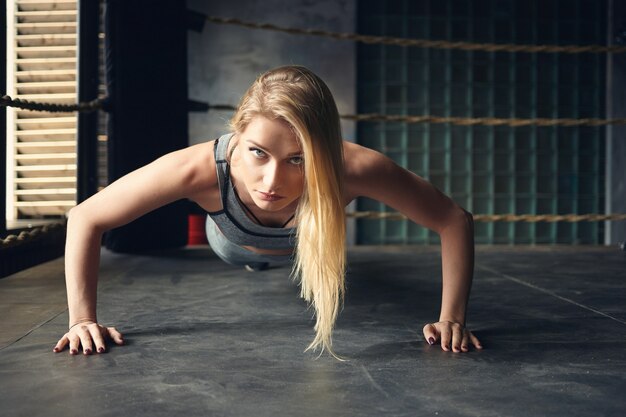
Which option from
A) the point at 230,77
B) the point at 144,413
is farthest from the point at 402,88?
the point at 144,413

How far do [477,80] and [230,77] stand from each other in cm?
152

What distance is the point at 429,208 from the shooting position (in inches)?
44.4

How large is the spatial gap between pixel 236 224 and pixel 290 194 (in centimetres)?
28

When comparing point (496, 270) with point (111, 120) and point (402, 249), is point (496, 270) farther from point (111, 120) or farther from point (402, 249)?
point (111, 120)

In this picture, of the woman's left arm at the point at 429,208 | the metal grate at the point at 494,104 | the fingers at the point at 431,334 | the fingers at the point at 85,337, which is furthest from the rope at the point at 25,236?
the metal grate at the point at 494,104

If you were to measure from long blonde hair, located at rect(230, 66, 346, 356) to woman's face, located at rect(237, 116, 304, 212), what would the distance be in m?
0.01

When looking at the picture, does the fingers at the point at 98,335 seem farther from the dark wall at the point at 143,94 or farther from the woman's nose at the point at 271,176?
the dark wall at the point at 143,94

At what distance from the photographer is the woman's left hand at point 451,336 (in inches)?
39.2

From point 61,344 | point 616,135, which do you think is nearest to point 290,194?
point 61,344

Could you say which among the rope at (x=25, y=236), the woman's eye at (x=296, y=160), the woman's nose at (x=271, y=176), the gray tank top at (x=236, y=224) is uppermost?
the woman's eye at (x=296, y=160)

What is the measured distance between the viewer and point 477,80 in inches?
161

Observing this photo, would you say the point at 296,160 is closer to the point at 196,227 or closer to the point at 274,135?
the point at 274,135

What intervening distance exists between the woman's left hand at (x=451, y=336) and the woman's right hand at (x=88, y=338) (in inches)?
18.3

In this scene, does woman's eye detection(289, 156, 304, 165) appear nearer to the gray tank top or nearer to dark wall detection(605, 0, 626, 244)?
the gray tank top
